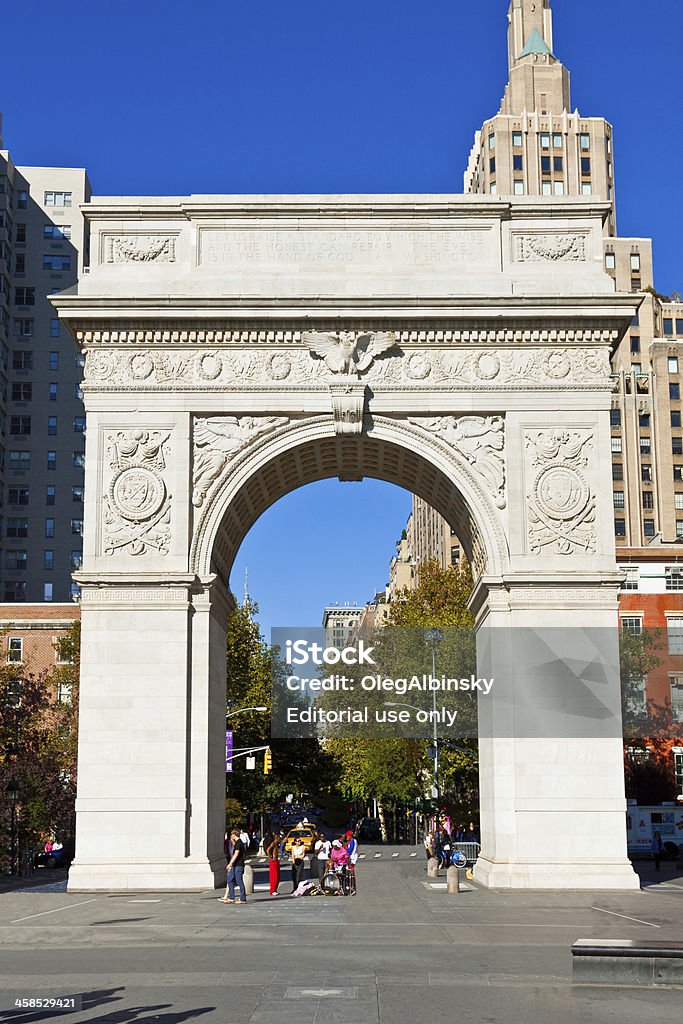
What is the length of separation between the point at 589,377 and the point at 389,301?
5863mm

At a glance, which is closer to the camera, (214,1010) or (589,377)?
(214,1010)

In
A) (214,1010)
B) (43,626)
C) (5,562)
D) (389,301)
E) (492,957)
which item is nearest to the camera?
(214,1010)

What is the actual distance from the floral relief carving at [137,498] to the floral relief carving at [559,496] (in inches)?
386

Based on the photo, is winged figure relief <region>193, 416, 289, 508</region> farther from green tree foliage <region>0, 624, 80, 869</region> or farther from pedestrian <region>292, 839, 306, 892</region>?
green tree foliage <region>0, 624, 80, 869</region>

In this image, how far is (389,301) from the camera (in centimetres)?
3416

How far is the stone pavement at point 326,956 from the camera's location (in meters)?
14.2

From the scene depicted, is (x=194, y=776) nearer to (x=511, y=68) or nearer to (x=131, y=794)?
(x=131, y=794)

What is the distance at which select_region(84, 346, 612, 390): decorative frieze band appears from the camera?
3447 centimetres

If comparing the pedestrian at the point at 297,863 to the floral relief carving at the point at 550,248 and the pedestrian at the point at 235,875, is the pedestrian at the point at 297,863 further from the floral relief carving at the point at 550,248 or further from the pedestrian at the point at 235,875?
the floral relief carving at the point at 550,248

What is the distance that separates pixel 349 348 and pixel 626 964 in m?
21.3

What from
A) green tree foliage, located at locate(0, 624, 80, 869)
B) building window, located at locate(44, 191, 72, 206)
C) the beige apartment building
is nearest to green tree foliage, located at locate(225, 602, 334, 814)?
green tree foliage, located at locate(0, 624, 80, 869)

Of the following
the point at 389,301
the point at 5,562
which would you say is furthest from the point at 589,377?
the point at 5,562

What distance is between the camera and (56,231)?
300 feet

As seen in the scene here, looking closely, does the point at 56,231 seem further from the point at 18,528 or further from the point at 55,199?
the point at 18,528
